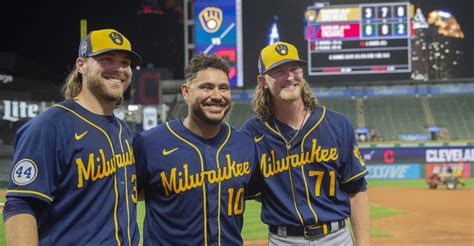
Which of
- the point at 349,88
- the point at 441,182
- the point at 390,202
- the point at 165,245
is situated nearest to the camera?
the point at 165,245

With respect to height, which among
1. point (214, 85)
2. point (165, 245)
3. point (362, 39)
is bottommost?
point (165, 245)

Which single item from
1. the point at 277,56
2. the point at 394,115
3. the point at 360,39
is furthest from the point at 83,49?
the point at 394,115

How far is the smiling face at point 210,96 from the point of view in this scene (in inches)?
107

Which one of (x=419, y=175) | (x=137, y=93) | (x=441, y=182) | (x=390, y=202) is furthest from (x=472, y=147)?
(x=137, y=93)

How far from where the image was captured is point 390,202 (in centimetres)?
1418

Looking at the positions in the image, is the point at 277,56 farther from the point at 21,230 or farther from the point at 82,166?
the point at 21,230

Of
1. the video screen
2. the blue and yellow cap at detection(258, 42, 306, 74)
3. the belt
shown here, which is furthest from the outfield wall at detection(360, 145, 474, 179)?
the blue and yellow cap at detection(258, 42, 306, 74)

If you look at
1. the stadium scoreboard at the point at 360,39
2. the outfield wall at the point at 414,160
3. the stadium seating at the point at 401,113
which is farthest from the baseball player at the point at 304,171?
the stadium seating at the point at 401,113

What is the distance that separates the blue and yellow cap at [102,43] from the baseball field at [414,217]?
4127 mm

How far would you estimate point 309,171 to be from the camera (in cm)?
298

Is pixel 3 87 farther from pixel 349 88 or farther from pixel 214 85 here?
pixel 214 85

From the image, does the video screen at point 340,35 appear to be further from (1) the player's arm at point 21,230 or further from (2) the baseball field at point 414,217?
(1) the player's arm at point 21,230

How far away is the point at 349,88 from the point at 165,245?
2881 cm

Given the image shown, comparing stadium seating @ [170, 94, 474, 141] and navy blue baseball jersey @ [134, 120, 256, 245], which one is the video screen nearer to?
stadium seating @ [170, 94, 474, 141]
